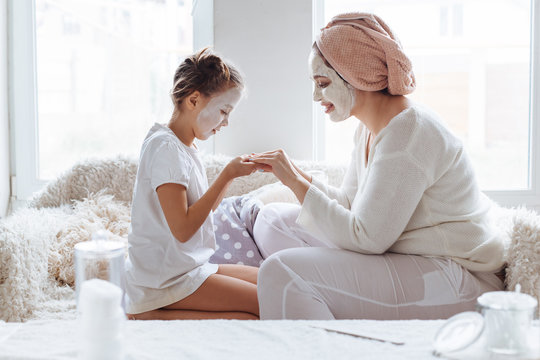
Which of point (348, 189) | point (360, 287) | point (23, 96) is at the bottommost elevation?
point (360, 287)

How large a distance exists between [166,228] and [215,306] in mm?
261

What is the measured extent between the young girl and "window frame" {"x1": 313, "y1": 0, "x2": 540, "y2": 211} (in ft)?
4.31

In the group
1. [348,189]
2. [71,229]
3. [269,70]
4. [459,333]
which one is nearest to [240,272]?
[348,189]

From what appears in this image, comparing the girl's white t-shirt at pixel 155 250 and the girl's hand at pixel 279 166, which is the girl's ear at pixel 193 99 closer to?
the girl's white t-shirt at pixel 155 250

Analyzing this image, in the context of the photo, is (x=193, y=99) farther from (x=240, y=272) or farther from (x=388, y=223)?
(x=388, y=223)

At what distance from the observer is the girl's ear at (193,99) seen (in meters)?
1.67

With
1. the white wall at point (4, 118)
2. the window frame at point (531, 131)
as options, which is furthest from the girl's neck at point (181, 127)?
the white wall at point (4, 118)

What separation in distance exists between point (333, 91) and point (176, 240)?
25.1 inches

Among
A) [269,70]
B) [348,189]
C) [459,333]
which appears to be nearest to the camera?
[459,333]

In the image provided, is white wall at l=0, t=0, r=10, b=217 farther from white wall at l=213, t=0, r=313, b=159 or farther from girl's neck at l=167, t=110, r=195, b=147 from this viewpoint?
girl's neck at l=167, t=110, r=195, b=147

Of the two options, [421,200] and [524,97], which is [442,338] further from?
[524,97]

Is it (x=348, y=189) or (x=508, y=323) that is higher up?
(x=348, y=189)

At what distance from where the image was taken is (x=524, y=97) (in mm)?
2932

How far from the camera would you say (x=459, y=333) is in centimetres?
92
